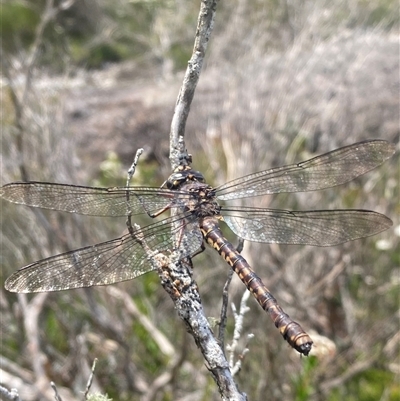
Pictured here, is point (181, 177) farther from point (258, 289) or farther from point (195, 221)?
point (258, 289)

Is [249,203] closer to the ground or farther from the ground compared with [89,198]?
farther from the ground

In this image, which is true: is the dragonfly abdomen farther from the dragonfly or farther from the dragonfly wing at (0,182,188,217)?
the dragonfly wing at (0,182,188,217)

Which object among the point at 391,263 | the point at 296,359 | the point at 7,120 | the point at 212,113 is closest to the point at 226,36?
the point at 212,113

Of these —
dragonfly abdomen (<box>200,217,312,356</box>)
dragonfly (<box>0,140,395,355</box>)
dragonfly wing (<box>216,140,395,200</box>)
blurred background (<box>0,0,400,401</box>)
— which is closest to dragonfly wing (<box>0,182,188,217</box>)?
dragonfly (<box>0,140,395,355</box>)

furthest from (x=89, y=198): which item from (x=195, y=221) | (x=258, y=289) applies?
(x=258, y=289)

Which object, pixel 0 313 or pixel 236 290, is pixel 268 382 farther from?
pixel 0 313

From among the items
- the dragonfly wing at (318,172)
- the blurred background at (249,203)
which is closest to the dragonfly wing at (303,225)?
the dragonfly wing at (318,172)
